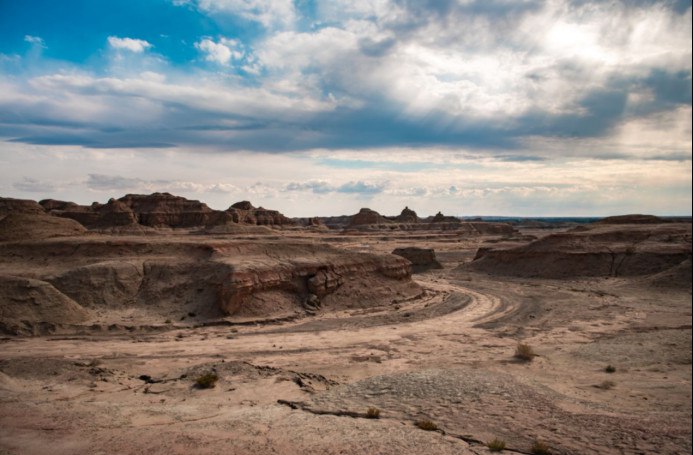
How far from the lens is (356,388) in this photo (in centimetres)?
1228

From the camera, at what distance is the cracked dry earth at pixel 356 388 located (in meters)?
8.96

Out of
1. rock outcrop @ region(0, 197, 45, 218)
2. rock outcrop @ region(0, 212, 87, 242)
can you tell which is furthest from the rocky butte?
rock outcrop @ region(0, 197, 45, 218)

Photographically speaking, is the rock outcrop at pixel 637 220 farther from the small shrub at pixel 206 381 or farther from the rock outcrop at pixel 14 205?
A: the rock outcrop at pixel 14 205

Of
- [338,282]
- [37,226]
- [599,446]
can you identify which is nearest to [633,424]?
[599,446]

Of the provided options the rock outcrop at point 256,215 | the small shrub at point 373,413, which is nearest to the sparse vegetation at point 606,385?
the small shrub at point 373,413

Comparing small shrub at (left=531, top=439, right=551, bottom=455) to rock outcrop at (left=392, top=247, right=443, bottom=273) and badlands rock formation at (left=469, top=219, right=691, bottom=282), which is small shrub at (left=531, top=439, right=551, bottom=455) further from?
rock outcrop at (left=392, top=247, right=443, bottom=273)

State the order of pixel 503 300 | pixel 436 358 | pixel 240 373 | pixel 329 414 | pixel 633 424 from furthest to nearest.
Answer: pixel 503 300 → pixel 436 358 → pixel 240 373 → pixel 329 414 → pixel 633 424

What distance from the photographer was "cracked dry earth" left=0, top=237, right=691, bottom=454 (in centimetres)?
896

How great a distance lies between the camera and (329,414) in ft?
34.9

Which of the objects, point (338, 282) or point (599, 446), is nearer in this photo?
point (599, 446)

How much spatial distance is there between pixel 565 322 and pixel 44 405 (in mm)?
20611

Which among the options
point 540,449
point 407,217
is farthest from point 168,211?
point 540,449

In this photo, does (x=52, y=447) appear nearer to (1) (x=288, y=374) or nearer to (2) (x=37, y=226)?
(1) (x=288, y=374)

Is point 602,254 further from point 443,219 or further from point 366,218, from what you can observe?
point 443,219
